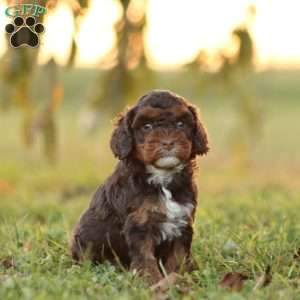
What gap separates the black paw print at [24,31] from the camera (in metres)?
6.77

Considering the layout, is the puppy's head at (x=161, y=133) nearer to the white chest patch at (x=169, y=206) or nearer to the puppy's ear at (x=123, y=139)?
the puppy's ear at (x=123, y=139)

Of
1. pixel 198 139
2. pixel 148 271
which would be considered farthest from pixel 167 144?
pixel 148 271

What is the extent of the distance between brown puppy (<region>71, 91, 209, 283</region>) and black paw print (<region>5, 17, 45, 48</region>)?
4.11 feet

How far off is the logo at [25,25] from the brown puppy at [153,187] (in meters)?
1.19

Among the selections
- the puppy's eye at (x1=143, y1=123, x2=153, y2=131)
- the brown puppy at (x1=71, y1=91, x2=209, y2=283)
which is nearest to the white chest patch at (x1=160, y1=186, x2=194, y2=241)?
Result: the brown puppy at (x1=71, y1=91, x2=209, y2=283)

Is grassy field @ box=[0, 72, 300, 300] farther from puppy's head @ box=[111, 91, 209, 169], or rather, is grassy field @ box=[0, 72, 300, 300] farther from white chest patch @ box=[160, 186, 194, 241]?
puppy's head @ box=[111, 91, 209, 169]

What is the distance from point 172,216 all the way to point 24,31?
1960 millimetres

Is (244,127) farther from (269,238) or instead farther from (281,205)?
(269,238)

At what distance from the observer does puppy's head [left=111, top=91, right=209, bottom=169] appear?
17.8 ft

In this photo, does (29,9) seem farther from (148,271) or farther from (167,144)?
(148,271)

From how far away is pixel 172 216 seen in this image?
18.7ft

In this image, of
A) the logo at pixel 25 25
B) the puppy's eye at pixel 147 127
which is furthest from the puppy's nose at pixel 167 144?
the logo at pixel 25 25

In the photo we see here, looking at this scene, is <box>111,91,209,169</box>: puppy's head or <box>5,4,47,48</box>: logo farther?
<box>5,4,47,48</box>: logo

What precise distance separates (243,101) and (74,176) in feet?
24.4
